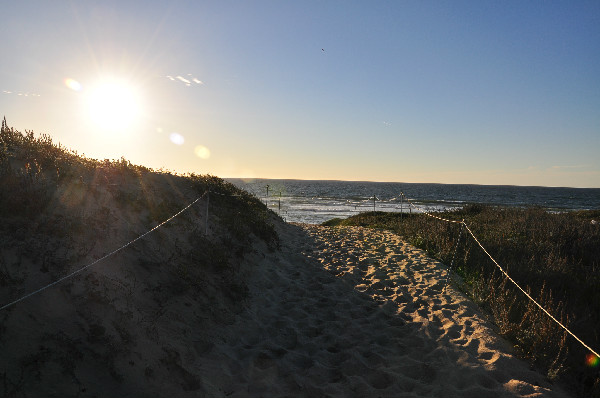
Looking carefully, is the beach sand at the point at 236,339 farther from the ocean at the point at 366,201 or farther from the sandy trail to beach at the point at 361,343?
the ocean at the point at 366,201

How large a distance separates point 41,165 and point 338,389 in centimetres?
709

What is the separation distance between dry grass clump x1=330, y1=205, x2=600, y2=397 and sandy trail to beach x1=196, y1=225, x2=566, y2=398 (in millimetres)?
391

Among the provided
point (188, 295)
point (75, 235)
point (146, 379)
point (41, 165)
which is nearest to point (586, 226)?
point (188, 295)

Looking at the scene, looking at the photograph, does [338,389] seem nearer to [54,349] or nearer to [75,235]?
[54,349]

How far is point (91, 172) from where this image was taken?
7875mm

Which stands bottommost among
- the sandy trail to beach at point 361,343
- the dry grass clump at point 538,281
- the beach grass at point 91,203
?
the sandy trail to beach at point 361,343

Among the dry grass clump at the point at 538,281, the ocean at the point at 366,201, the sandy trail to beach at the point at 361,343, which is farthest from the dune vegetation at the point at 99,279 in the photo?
the ocean at the point at 366,201

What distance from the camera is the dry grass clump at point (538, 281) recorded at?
16.9 ft

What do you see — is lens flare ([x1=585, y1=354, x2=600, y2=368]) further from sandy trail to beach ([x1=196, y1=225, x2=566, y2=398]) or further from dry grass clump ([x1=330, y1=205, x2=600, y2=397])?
sandy trail to beach ([x1=196, y1=225, x2=566, y2=398])

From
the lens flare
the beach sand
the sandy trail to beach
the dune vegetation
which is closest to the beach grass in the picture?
the dune vegetation

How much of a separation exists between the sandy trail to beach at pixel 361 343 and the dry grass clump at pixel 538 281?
0.39 m

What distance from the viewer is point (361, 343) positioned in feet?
18.7

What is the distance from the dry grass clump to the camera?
5.14m

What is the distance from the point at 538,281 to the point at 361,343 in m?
4.91
